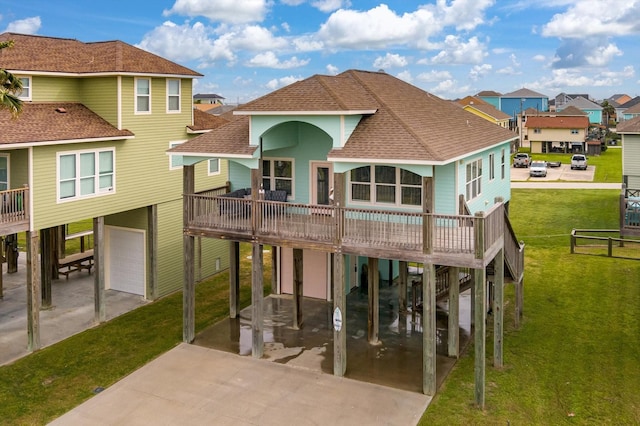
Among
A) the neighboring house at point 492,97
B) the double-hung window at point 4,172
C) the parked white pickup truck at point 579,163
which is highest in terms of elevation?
the neighboring house at point 492,97

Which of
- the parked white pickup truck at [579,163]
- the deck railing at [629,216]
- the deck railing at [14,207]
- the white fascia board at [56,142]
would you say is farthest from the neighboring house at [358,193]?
the parked white pickup truck at [579,163]

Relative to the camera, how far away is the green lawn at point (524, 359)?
14.6m

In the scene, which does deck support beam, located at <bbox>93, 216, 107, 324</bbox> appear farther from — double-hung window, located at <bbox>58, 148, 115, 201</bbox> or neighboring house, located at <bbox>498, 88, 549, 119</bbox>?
neighboring house, located at <bbox>498, 88, 549, 119</bbox>

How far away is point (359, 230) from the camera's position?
16703 mm

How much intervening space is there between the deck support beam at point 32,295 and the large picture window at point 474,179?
1381cm

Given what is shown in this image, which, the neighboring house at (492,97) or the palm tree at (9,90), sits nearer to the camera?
the palm tree at (9,90)

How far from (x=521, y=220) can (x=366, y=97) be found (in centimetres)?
2385

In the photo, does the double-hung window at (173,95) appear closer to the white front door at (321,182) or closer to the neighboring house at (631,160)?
the white front door at (321,182)

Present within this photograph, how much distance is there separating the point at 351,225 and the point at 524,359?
659cm

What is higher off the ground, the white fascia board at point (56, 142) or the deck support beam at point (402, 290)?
the white fascia board at point (56, 142)

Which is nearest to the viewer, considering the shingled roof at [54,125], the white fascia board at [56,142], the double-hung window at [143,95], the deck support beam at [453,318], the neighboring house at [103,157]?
the white fascia board at [56,142]

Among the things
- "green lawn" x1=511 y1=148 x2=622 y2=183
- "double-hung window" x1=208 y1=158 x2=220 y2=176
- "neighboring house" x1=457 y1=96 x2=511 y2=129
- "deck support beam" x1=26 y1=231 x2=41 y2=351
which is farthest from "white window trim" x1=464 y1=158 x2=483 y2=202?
"neighboring house" x1=457 y1=96 x2=511 y2=129

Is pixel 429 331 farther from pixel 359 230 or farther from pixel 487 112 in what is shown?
pixel 487 112

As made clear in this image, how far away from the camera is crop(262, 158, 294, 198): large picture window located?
67.7 feet
